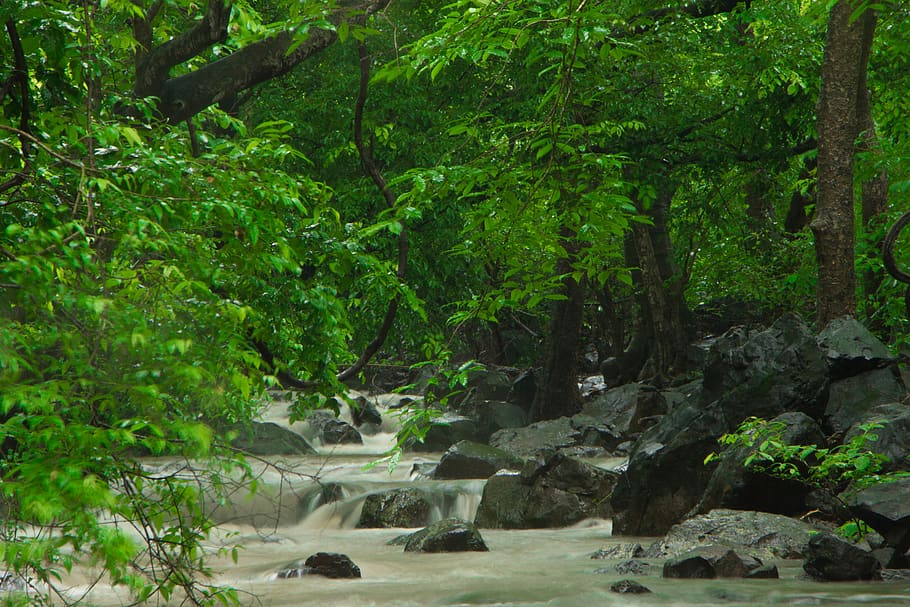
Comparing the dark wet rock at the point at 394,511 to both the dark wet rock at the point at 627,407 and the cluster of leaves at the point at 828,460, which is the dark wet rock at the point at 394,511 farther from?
the dark wet rock at the point at 627,407

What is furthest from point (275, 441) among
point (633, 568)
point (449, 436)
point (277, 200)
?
point (277, 200)

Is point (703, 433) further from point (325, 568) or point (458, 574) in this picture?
point (325, 568)

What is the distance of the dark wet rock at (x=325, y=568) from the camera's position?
856 cm

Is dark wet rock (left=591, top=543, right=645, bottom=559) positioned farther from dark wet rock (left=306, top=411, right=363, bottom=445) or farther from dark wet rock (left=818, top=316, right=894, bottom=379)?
dark wet rock (left=306, top=411, right=363, bottom=445)

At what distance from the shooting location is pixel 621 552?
8.88 meters

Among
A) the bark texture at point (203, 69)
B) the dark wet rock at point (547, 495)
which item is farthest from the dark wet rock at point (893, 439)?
the bark texture at point (203, 69)

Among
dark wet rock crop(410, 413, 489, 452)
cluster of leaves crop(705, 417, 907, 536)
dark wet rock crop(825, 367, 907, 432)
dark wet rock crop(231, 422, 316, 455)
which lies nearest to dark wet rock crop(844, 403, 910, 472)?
cluster of leaves crop(705, 417, 907, 536)

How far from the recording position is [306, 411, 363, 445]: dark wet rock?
1997 cm

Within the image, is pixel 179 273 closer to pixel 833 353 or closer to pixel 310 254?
pixel 310 254

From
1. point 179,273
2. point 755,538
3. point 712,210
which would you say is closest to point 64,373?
point 179,273

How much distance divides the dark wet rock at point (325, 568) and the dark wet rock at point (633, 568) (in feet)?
8.06

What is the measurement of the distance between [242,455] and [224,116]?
3.17 metres

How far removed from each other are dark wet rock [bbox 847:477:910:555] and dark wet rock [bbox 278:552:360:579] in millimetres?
4464

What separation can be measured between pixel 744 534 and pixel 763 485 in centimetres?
80
